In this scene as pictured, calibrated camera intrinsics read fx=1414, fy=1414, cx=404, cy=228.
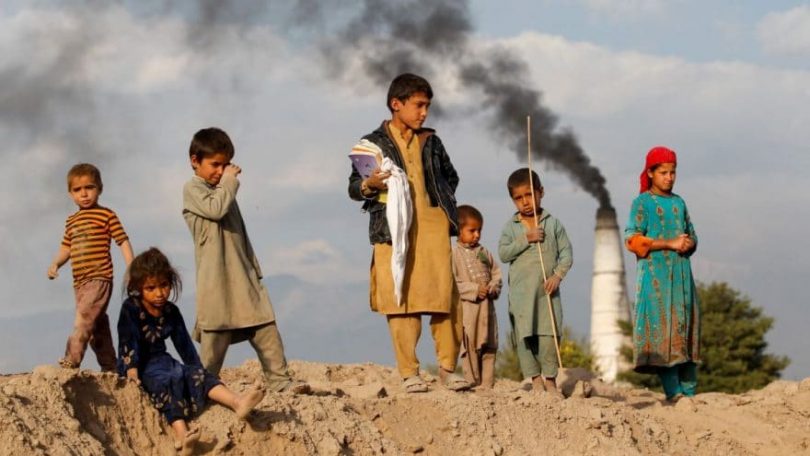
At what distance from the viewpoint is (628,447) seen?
8719 mm

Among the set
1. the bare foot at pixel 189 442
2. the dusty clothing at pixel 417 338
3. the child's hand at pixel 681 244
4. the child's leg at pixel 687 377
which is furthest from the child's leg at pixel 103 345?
the child's leg at pixel 687 377

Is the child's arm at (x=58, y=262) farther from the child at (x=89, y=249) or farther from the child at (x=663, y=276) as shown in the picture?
the child at (x=663, y=276)

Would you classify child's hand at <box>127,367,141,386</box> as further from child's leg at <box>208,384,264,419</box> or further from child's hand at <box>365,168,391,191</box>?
child's hand at <box>365,168,391,191</box>

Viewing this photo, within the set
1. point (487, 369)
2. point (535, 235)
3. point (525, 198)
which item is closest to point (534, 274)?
point (535, 235)

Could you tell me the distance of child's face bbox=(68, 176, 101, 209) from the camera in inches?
350

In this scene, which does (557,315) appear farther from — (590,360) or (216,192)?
(590,360)

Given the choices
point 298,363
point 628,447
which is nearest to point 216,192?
point 628,447

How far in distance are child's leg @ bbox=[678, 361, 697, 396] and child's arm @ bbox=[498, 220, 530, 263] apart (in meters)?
1.67

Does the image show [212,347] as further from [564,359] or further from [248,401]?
[564,359]

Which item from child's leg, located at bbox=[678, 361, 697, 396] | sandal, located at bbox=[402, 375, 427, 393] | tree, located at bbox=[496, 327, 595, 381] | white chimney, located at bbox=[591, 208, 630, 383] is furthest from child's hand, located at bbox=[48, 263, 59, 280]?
white chimney, located at bbox=[591, 208, 630, 383]

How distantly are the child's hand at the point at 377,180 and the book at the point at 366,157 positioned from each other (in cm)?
8

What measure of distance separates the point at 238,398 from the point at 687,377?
493 centimetres

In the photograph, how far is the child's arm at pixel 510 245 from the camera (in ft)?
33.4

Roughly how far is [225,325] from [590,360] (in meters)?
22.1
